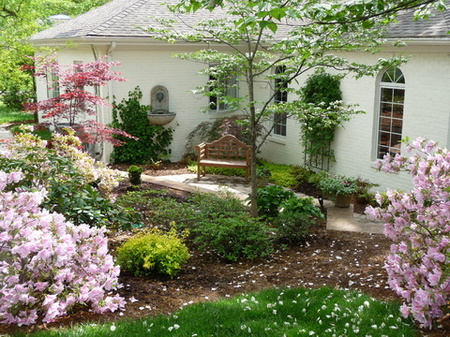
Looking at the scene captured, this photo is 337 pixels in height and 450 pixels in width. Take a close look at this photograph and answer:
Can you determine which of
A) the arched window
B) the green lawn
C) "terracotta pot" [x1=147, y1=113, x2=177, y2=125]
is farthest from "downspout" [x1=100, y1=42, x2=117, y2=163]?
the green lawn

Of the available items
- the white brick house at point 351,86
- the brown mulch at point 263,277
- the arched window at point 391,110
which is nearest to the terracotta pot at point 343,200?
the white brick house at point 351,86

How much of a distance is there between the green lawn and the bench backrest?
25.4 feet

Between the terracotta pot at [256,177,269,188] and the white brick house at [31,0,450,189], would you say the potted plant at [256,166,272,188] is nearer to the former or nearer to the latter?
the terracotta pot at [256,177,269,188]

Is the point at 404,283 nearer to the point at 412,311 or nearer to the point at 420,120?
the point at 412,311

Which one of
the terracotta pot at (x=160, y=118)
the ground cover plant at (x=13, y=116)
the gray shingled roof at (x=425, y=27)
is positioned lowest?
the ground cover plant at (x=13, y=116)

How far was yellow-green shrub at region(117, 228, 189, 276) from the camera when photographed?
6280 mm

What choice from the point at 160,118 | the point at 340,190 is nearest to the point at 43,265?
the point at 340,190

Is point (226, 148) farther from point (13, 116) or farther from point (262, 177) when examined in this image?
point (13, 116)

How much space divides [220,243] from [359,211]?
3.81 m

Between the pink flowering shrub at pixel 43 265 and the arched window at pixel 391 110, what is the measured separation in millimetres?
7545

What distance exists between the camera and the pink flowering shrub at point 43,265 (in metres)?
4.32

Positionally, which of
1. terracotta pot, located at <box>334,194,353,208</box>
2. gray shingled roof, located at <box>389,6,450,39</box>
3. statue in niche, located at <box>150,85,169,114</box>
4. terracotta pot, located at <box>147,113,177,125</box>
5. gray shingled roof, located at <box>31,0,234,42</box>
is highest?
gray shingled roof, located at <box>31,0,234,42</box>

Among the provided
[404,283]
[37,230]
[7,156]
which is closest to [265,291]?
[404,283]

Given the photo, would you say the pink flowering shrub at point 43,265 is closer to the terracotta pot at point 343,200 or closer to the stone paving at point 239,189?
the stone paving at point 239,189
